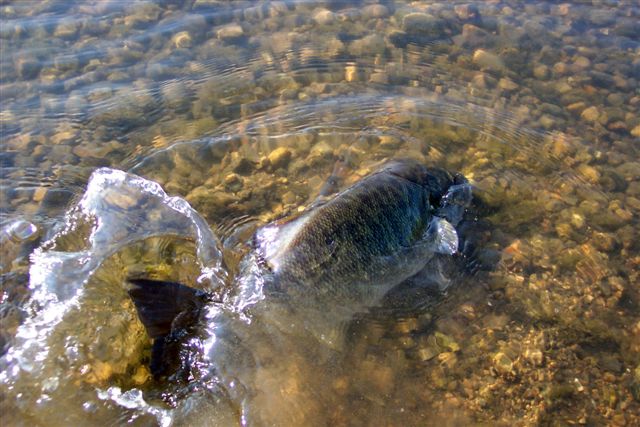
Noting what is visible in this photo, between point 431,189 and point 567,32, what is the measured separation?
4.50m

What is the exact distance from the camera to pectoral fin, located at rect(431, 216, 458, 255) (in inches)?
185

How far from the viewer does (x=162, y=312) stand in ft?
12.0

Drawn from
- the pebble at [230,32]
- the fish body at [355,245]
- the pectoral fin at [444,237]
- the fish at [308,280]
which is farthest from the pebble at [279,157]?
the pebble at [230,32]

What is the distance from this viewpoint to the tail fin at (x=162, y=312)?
3.63 metres

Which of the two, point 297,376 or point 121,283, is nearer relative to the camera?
point 297,376

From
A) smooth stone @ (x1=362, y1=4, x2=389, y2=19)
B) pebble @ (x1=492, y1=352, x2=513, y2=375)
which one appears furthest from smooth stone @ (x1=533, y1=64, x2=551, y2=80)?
pebble @ (x1=492, y1=352, x2=513, y2=375)

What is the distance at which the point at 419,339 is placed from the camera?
4336 mm

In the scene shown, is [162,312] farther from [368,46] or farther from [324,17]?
[324,17]

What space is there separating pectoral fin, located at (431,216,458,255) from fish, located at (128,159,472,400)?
239 millimetres

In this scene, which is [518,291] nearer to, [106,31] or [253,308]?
[253,308]

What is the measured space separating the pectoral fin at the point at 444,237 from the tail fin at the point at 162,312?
2.06 meters

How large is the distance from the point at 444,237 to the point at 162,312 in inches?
94.2

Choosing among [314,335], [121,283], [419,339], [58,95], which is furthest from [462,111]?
[58,95]

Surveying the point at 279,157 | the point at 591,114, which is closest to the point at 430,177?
the point at 279,157
